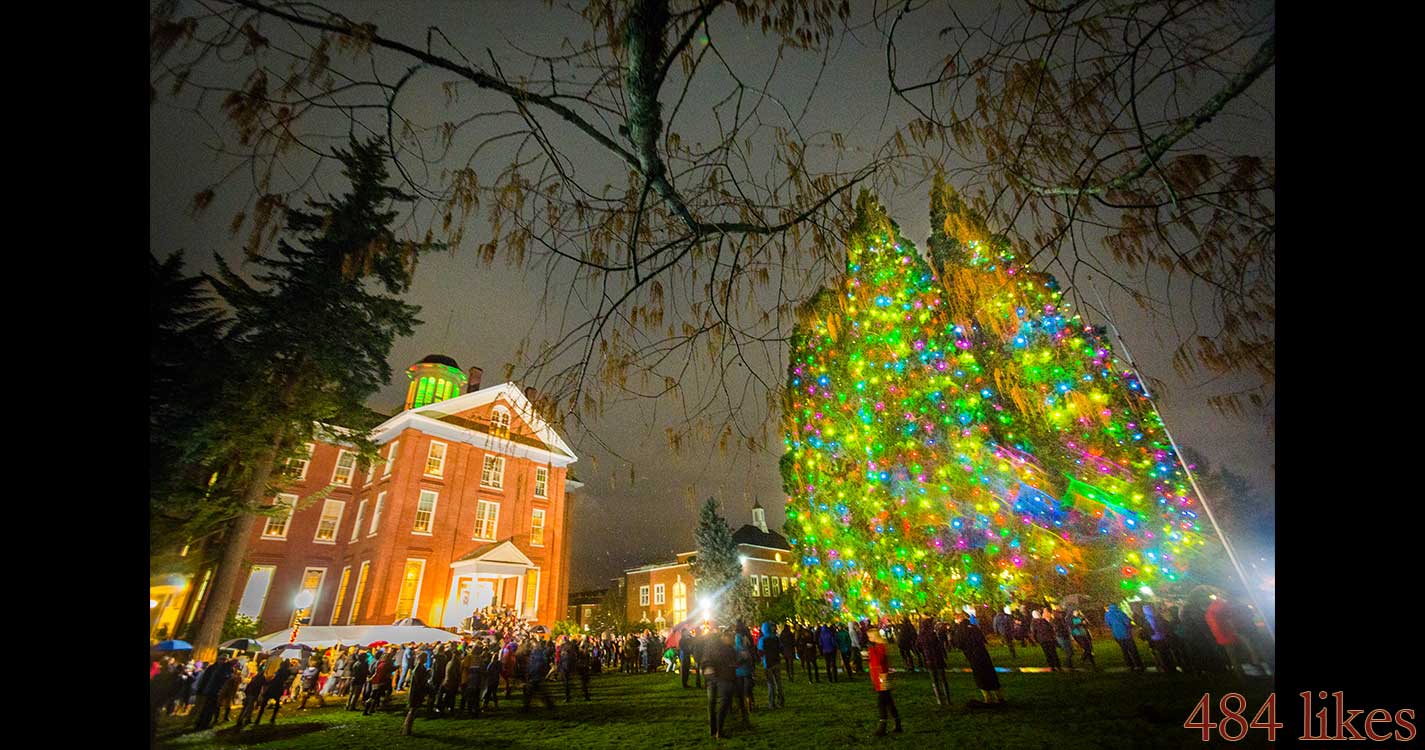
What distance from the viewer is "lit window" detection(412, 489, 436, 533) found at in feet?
79.8

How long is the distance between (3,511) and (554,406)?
180 centimetres

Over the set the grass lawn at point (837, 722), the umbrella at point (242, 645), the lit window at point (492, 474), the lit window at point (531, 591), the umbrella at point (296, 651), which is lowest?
the grass lawn at point (837, 722)

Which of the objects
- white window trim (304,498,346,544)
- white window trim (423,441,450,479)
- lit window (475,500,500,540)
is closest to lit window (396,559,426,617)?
lit window (475,500,500,540)

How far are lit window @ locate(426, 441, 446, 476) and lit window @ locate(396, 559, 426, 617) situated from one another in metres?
4.41

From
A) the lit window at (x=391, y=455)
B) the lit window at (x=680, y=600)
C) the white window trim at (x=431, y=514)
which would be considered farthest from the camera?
the lit window at (x=680, y=600)

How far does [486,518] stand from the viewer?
1059 inches

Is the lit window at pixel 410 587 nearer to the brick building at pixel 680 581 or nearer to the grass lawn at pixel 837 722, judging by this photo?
the grass lawn at pixel 837 722

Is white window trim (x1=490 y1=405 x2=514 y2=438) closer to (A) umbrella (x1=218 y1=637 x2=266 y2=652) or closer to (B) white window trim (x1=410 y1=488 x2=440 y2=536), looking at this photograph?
(A) umbrella (x1=218 y1=637 x2=266 y2=652)

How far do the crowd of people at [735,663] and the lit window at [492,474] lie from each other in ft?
35.4

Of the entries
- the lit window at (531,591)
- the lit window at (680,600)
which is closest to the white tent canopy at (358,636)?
the lit window at (531,591)

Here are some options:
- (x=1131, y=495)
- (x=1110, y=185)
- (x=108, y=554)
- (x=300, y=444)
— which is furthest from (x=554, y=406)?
(x=1131, y=495)

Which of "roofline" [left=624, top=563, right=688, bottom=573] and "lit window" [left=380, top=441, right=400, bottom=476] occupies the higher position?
"lit window" [left=380, top=441, right=400, bottom=476]

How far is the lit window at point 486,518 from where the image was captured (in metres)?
26.5

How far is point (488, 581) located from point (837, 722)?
2232cm
